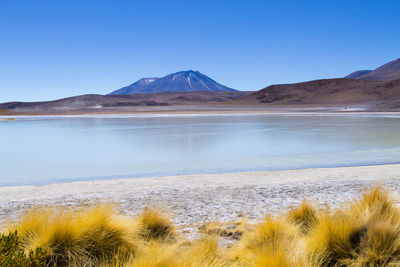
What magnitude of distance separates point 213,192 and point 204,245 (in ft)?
9.88

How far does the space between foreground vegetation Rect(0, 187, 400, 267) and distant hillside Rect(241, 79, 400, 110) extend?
6770 centimetres

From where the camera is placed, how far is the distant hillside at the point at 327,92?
232ft

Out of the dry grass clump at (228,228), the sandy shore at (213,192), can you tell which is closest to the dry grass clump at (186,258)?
the dry grass clump at (228,228)

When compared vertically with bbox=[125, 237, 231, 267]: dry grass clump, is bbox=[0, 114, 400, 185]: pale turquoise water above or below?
below

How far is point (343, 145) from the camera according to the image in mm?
12305

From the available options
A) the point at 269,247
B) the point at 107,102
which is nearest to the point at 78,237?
the point at 269,247

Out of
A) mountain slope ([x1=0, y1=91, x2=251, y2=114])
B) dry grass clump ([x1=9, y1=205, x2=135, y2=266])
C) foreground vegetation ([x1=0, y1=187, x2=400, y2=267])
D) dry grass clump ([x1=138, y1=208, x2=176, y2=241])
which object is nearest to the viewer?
foreground vegetation ([x1=0, y1=187, x2=400, y2=267])

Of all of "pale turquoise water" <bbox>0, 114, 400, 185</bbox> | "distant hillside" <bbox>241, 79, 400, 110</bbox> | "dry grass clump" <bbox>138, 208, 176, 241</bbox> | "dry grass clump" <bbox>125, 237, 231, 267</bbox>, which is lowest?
"pale turquoise water" <bbox>0, 114, 400, 185</bbox>

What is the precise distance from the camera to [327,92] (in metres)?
83.9

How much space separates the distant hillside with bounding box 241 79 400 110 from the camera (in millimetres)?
70863

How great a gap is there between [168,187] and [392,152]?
294 inches

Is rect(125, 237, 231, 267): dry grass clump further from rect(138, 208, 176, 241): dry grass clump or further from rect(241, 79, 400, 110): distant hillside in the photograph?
rect(241, 79, 400, 110): distant hillside

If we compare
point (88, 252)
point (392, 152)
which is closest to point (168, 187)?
point (88, 252)

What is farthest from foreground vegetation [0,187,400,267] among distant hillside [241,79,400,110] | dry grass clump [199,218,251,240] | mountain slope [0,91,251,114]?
mountain slope [0,91,251,114]
